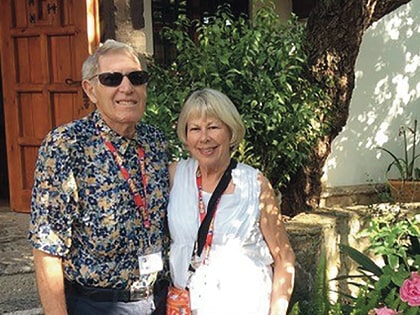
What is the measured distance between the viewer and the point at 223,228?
231 cm

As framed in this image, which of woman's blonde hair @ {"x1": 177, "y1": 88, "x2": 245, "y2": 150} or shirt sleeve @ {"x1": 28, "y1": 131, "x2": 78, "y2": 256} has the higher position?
woman's blonde hair @ {"x1": 177, "y1": 88, "x2": 245, "y2": 150}

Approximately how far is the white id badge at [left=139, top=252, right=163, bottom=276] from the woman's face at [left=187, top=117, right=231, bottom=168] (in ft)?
1.39

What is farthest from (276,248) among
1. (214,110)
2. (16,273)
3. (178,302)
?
(16,273)

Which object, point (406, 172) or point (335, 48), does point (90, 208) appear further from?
point (406, 172)

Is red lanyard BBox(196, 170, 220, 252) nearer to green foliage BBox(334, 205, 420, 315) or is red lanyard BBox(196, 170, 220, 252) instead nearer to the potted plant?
green foliage BBox(334, 205, 420, 315)

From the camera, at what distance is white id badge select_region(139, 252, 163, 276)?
2.17 metres

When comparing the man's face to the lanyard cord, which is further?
the lanyard cord

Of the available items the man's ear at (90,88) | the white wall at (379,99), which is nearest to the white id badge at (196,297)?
the man's ear at (90,88)

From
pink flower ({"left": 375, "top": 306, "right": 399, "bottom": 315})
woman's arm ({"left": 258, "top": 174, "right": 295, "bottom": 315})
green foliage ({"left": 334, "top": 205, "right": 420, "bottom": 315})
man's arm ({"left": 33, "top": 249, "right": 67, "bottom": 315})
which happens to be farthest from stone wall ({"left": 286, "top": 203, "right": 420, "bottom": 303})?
man's arm ({"left": 33, "top": 249, "right": 67, "bottom": 315})

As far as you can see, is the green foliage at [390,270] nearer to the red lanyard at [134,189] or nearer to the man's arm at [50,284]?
the red lanyard at [134,189]

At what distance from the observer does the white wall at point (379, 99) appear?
6520 mm

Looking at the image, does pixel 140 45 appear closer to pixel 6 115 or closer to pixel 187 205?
pixel 6 115

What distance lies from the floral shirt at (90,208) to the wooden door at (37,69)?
263 centimetres

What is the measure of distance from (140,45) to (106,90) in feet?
8.40
